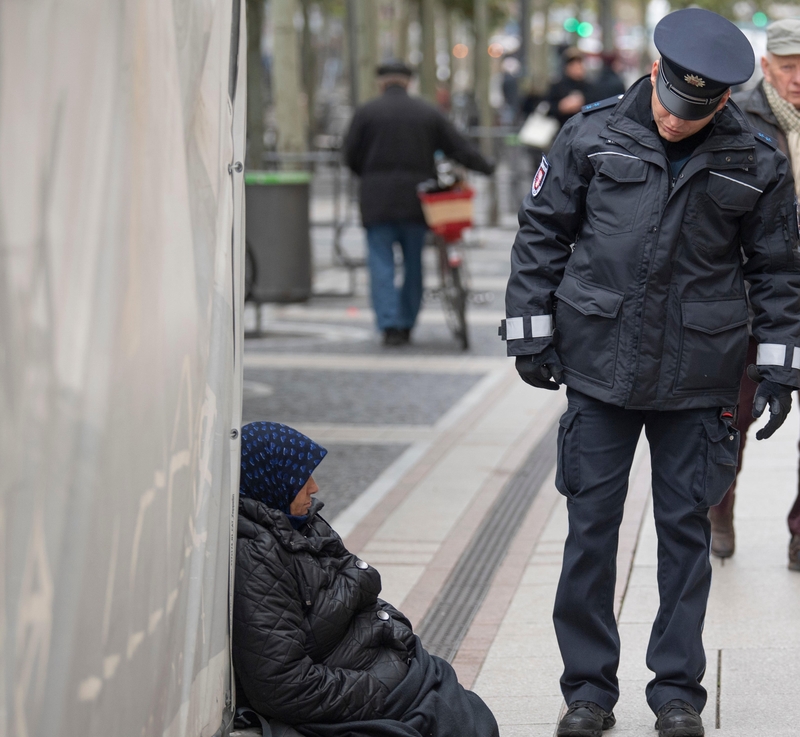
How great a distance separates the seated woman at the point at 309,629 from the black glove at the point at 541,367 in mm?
592

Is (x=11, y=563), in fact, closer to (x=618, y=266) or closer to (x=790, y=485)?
(x=618, y=266)

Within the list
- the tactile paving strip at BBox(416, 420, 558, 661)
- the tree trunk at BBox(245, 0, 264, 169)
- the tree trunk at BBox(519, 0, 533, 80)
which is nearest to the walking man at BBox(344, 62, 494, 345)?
the tree trunk at BBox(245, 0, 264, 169)

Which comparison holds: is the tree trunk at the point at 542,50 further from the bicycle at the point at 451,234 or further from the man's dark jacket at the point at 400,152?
the bicycle at the point at 451,234

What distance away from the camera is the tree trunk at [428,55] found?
66.4 feet

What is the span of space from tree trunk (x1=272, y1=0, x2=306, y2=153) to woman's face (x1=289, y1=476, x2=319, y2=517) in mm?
9867

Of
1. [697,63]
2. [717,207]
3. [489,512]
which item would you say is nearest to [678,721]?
[717,207]

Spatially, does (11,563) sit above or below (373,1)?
below

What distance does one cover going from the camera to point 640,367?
137 inches

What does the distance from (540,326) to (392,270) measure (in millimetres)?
6645

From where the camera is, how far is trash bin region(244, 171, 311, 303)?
11.2 meters

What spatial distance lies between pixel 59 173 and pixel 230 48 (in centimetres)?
94

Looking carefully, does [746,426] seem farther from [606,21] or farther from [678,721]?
[606,21]

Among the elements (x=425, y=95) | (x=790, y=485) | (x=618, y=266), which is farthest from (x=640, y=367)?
(x=425, y=95)

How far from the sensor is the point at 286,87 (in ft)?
42.2
